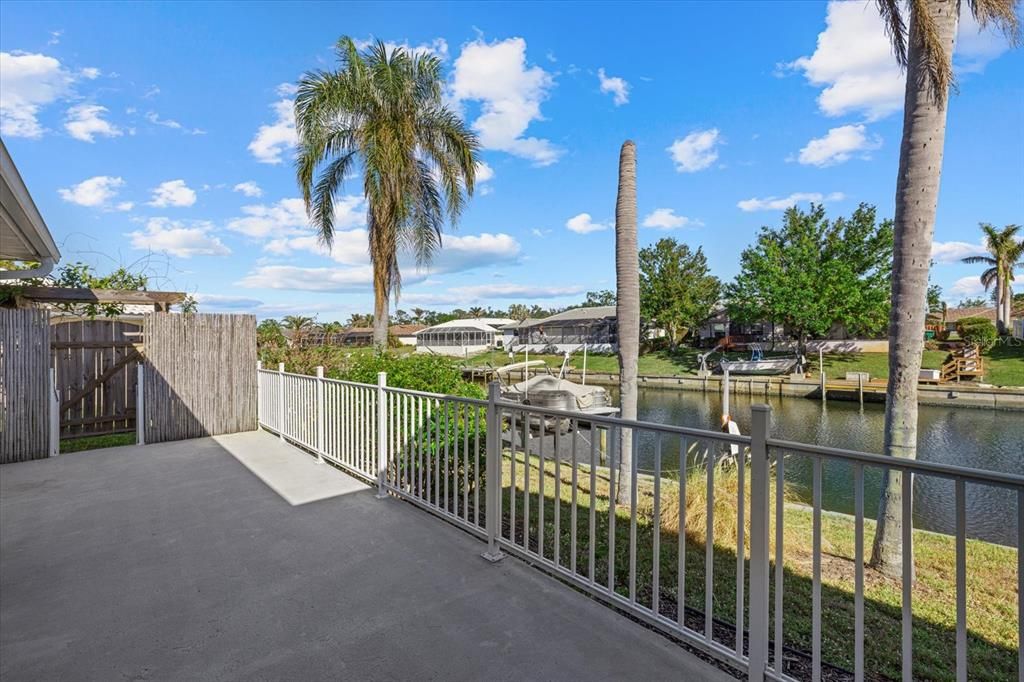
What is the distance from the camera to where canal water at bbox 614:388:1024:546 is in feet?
20.6

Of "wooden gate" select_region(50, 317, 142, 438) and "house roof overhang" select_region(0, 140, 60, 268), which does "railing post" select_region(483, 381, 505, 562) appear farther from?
"wooden gate" select_region(50, 317, 142, 438)

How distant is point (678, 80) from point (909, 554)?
455 inches

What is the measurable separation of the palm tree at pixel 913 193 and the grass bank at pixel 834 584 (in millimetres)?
478

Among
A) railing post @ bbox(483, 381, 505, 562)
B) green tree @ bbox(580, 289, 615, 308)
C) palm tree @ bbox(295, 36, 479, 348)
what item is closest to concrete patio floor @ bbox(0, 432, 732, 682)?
railing post @ bbox(483, 381, 505, 562)

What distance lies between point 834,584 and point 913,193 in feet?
9.76

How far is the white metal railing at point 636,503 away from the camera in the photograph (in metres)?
1.51

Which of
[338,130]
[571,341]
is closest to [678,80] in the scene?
[338,130]

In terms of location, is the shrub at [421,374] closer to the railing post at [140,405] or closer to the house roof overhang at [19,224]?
the railing post at [140,405]

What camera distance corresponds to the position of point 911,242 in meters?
3.66

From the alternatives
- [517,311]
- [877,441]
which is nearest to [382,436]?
[877,441]

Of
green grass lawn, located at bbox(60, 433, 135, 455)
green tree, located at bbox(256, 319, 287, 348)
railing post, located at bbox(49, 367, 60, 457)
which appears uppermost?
green tree, located at bbox(256, 319, 287, 348)

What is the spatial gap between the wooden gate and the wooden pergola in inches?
15.0

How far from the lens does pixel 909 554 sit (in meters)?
1.39

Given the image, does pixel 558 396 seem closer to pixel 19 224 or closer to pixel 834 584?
pixel 834 584
